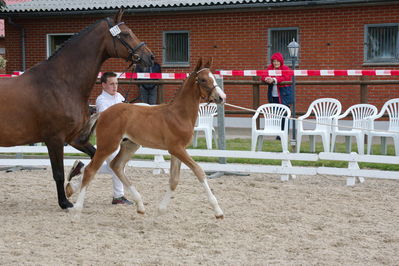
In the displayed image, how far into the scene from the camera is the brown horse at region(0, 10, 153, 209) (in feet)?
25.4

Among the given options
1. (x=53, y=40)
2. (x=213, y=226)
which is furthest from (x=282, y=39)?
(x=213, y=226)

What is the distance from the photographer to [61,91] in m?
7.81

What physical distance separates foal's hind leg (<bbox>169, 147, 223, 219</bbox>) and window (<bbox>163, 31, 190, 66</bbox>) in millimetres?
12400

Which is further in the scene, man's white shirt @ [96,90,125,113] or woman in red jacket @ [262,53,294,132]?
woman in red jacket @ [262,53,294,132]

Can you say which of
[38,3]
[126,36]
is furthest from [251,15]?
[126,36]

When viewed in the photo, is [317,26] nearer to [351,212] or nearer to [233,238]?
[351,212]

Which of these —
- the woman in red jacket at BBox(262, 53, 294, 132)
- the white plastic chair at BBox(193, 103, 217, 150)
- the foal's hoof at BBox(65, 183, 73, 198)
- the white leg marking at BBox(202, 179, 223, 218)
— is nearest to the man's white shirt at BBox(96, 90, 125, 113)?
the foal's hoof at BBox(65, 183, 73, 198)

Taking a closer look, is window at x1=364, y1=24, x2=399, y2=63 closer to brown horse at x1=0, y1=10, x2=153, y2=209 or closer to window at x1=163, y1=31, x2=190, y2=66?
window at x1=163, y1=31, x2=190, y2=66

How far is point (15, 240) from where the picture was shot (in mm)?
6438

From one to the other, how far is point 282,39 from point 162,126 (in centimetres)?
1153

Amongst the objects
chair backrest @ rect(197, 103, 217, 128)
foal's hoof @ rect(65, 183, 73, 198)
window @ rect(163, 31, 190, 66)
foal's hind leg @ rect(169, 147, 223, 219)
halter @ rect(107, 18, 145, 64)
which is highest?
window @ rect(163, 31, 190, 66)

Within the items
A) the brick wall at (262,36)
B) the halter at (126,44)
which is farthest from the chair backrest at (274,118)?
the brick wall at (262,36)

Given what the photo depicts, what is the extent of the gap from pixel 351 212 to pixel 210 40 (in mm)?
11806

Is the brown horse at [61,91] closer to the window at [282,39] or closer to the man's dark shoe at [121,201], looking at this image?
the man's dark shoe at [121,201]
